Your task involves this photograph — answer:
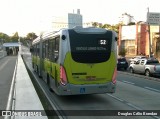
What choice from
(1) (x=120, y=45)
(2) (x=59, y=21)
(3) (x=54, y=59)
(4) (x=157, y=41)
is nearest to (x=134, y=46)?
(1) (x=120, y=45)

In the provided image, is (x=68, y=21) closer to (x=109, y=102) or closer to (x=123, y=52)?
(x=123, y=52)

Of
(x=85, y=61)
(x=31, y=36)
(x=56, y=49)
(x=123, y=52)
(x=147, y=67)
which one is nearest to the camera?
(x=85, y=61)

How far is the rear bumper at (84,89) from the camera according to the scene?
41.6 feet

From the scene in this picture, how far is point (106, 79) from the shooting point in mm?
13227

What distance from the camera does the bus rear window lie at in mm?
12953

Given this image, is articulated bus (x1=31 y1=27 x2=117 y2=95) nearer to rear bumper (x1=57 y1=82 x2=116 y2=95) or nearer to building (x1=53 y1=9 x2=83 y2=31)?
rear bumper (x1=57 y1=82 x2=116 y2=95)

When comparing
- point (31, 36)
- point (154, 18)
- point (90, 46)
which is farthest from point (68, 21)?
point (31, 36)

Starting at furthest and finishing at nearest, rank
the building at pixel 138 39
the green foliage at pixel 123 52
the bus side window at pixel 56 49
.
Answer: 1. the green foliage at pixel 123 52
2. the building at pixel 138 39
3. the bus side window at pixel 56 49

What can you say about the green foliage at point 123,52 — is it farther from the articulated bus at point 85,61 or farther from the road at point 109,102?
the articulated bus at point 85,61

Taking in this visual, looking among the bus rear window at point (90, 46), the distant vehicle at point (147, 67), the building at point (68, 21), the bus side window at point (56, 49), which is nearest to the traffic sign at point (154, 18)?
the building at point (68, 21)

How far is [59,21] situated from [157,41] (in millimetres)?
20511

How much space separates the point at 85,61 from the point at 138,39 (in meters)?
67.5

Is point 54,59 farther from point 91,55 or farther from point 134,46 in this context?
point 134,46

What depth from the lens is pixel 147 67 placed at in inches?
1129
